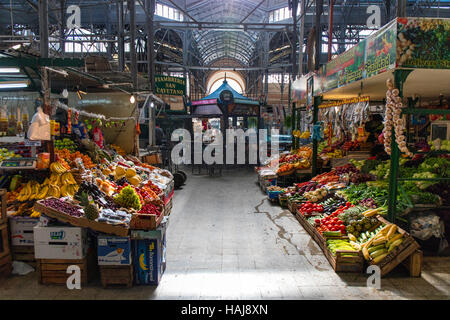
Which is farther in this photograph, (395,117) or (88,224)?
(395,117)

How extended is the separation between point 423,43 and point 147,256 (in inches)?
182

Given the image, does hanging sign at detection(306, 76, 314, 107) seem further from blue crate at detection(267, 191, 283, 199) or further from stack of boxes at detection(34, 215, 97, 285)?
stack of boxes at detection(34, 215, 97, 285)

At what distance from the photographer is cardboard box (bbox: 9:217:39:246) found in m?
4.43

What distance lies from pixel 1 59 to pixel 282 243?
5282 mm

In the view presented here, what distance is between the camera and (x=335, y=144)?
36.3ft

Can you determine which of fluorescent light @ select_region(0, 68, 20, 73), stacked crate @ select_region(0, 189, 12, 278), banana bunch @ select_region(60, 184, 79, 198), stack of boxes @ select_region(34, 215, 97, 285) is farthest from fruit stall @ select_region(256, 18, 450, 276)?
fluorescent light @ select_region(0, 68, 20, 73)

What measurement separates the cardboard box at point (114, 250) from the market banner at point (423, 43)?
4314 mm

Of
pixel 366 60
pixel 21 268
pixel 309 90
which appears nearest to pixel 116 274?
pixel 21 268

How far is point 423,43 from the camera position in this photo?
166 inches

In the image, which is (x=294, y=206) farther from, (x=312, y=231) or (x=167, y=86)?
(x=167, y=86)

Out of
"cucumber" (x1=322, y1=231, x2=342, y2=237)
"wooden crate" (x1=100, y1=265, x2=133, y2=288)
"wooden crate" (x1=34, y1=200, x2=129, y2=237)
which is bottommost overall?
"wooden crate" (x1=100, y1=265, x2=133, y2=288)

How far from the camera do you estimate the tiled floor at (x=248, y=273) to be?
3801 millimetres

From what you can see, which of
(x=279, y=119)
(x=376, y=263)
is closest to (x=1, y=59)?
(x=376, y=263)

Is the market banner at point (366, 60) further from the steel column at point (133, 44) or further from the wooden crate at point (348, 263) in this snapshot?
the steel column at point (133, 44)
